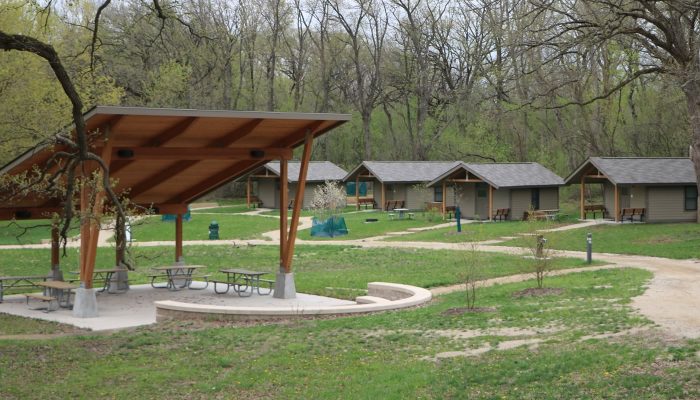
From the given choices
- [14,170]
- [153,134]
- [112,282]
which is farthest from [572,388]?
[112,282]

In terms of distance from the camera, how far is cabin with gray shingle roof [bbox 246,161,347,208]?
60.8m

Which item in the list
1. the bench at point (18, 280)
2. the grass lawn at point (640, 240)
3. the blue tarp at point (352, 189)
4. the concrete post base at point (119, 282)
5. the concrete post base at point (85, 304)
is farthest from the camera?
the blue tarp at point (352, 189)

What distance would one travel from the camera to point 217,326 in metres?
16.8

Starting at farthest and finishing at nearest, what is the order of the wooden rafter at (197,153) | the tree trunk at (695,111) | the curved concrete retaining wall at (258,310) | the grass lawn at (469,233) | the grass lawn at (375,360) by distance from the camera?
the grass lawn at (469,233) < the tree trunk at (695,111) < the wooden rafter at (197,153) < the curved concrete retaining wall at (258,310) < the grass lawn at (375,360)

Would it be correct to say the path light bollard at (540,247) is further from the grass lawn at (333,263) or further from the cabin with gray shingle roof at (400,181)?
the cabin with gray shingle roof at (400,181)

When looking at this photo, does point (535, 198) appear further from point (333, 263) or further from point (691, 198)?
point (333, 263)

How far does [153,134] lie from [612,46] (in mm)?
28790

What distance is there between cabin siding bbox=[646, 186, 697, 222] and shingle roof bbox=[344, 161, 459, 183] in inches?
665

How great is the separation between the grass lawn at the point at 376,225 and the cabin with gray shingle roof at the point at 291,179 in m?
8.95

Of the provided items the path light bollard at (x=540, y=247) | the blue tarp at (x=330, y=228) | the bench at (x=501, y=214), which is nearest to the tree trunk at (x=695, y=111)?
the bench at (x=501, y=214)

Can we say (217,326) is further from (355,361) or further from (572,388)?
(572,388)

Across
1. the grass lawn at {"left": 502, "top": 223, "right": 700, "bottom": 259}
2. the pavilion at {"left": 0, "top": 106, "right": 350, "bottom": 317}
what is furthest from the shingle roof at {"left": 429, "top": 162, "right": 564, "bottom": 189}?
the pavilion at {"left": 0, "top": 106, "right": 350, "bottom": 317}

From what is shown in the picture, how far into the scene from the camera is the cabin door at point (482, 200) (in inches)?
1890

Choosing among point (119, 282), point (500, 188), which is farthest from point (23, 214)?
point (500, 188)
